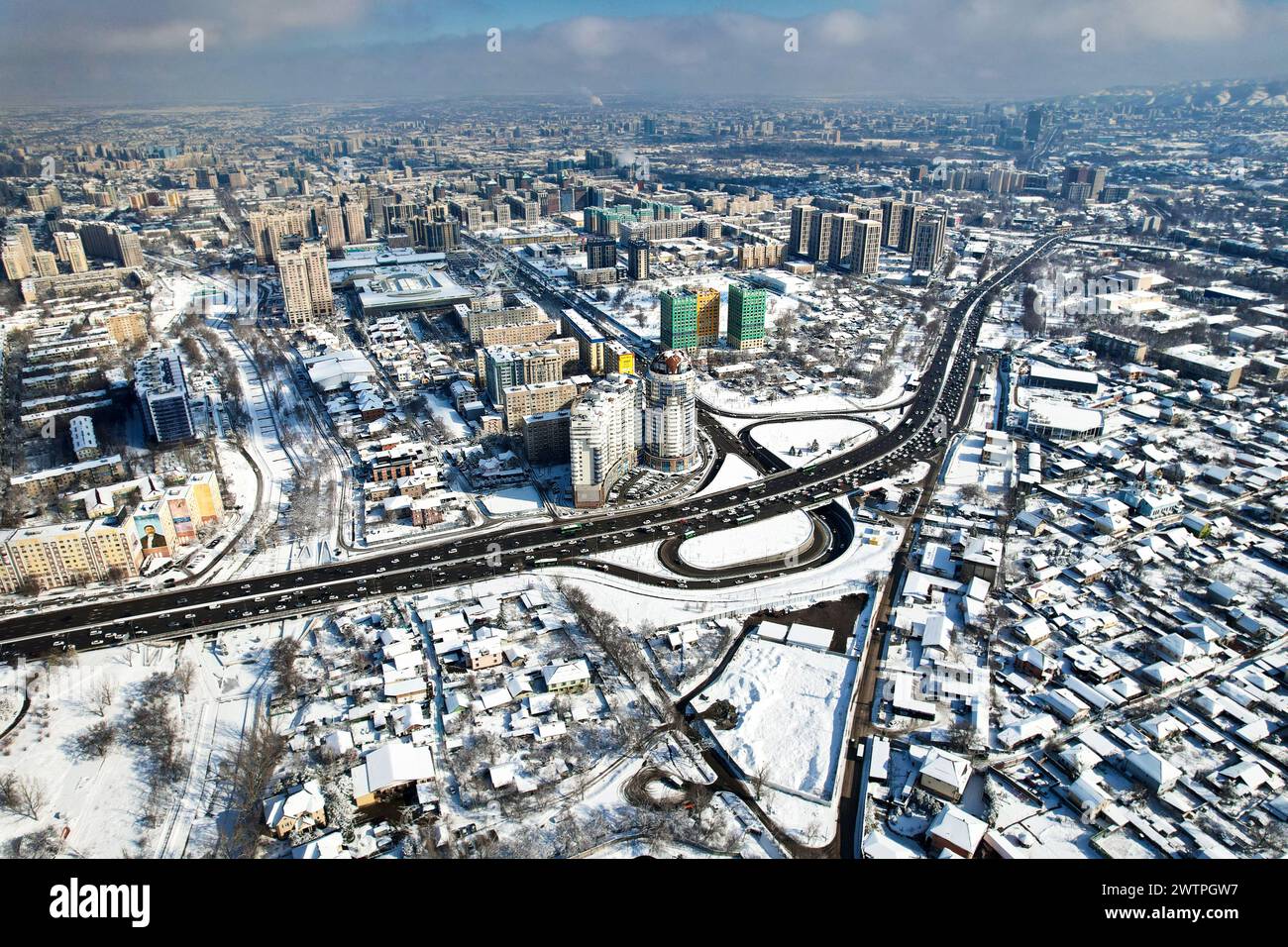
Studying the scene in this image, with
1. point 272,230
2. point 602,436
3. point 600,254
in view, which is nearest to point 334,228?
point 272,230

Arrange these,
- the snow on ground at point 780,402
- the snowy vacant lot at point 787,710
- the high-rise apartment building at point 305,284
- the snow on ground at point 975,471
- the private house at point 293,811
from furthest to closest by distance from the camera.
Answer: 1. the high-rise apartment building at point 305,284
2. the snow on ground at point 780,402
3. the snow on ground at point 975,471
4. the snowy vacant lot at point 787,710
5. the private house at point 293,811

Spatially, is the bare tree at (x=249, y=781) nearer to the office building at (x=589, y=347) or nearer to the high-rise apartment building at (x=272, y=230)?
the office building at (x=589, y=347)

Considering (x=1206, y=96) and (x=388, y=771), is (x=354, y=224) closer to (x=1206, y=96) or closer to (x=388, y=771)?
(x=388, y=771)

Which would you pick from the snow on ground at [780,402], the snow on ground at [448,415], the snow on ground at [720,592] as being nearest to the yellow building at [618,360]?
the snow on ground at [780,402]

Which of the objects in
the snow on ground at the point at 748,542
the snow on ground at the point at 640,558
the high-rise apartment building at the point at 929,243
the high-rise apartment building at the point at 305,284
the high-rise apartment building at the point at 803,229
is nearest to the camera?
the snow on ground at the point at 640,558
